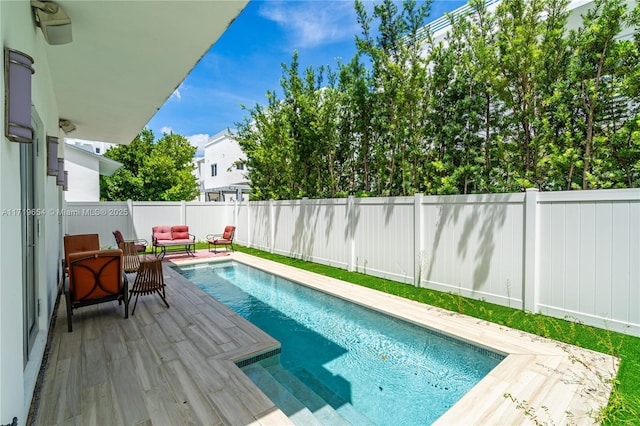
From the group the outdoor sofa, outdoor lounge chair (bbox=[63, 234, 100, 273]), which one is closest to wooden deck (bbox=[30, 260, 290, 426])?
outdoor lounge chair (bbox=[63, 234, 100, 273])

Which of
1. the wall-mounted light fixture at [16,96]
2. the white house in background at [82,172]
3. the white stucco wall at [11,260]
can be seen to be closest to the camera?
the white stucco wall at [11,260]

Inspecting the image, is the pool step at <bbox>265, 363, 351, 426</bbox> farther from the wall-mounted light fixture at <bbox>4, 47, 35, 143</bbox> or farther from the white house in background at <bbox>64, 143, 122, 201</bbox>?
the white house in background at <bbox>64, 143, 122, 201</bbox>

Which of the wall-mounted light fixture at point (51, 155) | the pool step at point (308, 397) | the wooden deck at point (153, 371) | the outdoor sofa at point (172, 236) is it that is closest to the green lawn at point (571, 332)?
the pool step at point (308, 397)

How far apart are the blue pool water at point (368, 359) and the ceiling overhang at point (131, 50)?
156 inches

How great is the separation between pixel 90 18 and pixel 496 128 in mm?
6357

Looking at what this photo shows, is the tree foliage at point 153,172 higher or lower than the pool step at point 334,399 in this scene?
higher

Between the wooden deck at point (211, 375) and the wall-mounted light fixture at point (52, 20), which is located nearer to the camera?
the wooden deck at point (211, 375)

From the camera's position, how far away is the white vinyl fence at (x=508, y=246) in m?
3.92

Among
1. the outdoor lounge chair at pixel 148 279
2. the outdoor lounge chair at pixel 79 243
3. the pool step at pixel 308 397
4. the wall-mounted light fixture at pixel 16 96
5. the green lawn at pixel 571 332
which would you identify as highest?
the wall-mounted light fixture at pixel 16 96

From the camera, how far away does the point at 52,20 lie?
9.86 ft

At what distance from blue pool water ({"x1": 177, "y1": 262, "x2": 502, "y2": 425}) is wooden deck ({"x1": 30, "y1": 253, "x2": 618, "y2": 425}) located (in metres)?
0.25

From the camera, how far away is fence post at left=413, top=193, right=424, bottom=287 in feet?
20.3

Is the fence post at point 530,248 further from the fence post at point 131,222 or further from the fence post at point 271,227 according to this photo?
the fence post at point 131,222

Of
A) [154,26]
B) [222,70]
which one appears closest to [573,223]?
[154,26]
